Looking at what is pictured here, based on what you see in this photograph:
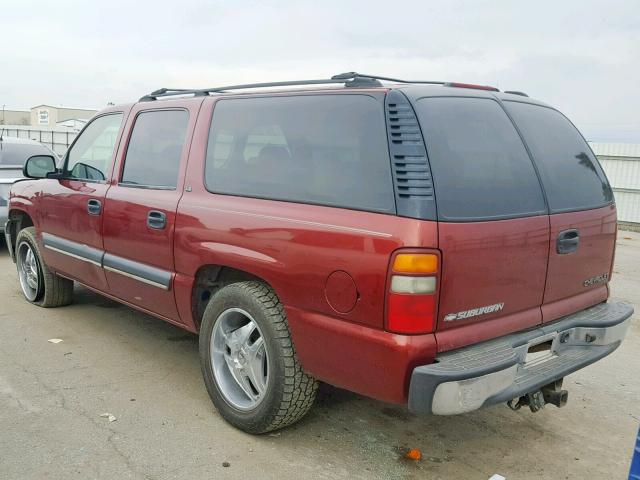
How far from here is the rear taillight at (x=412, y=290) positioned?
2.58m

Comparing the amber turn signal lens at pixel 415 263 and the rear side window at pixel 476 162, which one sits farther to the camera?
the rear side window at pixel 476 162

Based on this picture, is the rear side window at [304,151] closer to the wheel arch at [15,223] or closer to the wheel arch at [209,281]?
the wheel arch at [209,281]

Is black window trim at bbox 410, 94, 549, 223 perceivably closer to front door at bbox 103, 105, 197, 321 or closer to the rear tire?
front door at bbox 103, 105, 197, 321

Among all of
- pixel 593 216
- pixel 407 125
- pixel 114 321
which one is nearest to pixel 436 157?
pixel 407 125

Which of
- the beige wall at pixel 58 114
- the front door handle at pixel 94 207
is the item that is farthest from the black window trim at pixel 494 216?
the beige wall at pixel 58 114

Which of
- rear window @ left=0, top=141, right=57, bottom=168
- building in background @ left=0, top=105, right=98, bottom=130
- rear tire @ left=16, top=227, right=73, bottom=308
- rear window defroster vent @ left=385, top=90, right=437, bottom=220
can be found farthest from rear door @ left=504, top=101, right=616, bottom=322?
building in background @ left=0, top=105, right=98, bottom=130

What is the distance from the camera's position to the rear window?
29.2 ft

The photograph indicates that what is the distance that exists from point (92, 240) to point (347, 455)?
2560 mm

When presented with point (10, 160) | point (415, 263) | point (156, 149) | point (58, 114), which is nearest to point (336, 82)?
point (415, 263)

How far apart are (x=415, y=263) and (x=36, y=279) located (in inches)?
173

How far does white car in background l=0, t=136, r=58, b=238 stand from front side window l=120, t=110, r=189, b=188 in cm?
464

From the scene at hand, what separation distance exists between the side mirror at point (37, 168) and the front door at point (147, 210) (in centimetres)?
127

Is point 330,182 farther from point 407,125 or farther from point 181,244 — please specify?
point 181,244

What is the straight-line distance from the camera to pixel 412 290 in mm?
2588
